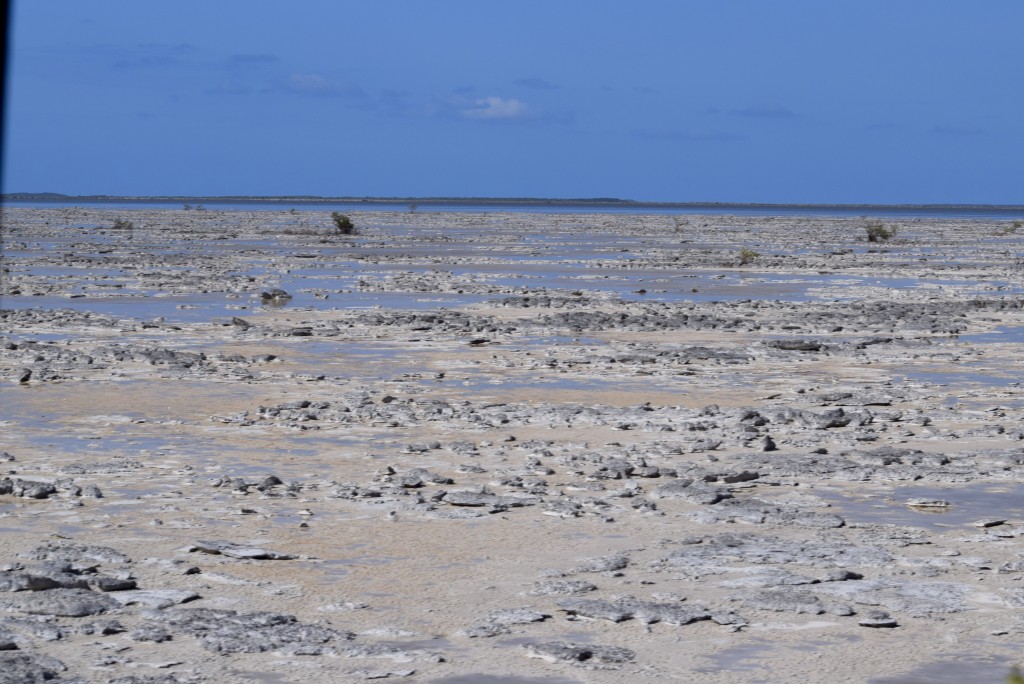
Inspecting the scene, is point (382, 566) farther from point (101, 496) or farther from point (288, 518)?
point (101, 496)

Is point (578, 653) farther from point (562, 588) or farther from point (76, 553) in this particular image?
point (76, 553)

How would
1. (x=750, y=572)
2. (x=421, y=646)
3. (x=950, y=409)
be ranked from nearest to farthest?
1. (x=421, y=646)
2. (x=750, y=572)
3. (x=950, y=409)

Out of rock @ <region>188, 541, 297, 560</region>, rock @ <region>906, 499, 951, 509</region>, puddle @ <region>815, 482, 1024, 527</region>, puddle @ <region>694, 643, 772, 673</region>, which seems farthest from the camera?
rock @ <region>906, 499, 951, 509</region>

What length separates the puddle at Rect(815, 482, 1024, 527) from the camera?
27.2 feet

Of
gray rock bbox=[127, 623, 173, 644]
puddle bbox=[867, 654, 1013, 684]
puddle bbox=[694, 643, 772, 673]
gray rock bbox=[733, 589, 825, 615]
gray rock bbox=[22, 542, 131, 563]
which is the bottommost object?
gray rock bbox=[22, 542, 131, 563]

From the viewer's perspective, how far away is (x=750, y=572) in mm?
7000

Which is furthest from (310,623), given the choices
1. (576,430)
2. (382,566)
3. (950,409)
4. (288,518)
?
(950,409)

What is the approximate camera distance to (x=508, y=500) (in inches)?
340

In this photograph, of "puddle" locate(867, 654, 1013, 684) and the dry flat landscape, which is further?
the dry flat landscape

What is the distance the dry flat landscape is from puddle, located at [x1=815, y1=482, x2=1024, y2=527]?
33 millimetres

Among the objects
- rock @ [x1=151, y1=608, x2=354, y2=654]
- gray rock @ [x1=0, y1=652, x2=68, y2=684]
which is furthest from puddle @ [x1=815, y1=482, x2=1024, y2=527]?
gray rock @ [x1=0, y1=652, x2=68, y2=684]

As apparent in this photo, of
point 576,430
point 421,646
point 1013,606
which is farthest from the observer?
point 576,430

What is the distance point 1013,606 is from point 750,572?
123 centimetres

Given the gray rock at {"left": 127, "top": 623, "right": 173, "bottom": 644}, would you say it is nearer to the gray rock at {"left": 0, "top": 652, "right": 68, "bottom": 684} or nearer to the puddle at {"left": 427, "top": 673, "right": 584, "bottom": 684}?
the gray rock at {"left": 0, "top": 652, "right": 68, "bottom": 684}
